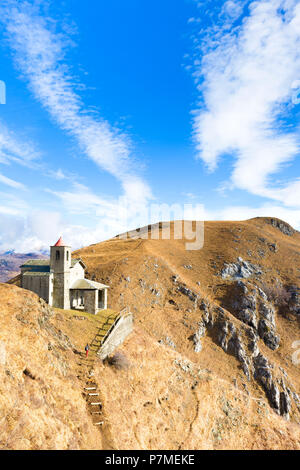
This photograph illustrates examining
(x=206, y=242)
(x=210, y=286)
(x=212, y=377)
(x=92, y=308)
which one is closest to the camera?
(x=92, y=308)

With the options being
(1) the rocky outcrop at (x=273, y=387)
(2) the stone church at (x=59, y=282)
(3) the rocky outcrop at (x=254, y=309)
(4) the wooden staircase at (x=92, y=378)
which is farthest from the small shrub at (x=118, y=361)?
(3) the rocky outcrop at (x=254, y=309)

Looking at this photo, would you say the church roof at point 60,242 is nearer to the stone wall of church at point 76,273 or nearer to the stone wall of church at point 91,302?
the stone wall of church at point 76,273

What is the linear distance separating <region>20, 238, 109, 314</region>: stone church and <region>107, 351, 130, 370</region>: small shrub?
9388 mm

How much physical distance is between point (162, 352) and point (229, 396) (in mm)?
12243

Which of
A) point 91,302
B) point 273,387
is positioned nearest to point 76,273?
point 91,302

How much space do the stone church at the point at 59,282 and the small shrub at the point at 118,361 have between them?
939 centimetres

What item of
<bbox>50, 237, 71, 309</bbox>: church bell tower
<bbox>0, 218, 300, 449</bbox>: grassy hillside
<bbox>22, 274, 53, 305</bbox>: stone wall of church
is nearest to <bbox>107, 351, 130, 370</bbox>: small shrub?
<bbox>0, 218, 300, 449</bbox>: grassy hillside

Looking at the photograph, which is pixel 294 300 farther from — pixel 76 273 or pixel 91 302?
pixel 76 273

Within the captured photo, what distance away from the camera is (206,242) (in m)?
89.7

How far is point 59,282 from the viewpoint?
3716 centimetres

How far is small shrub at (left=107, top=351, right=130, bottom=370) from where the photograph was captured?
30.0 m

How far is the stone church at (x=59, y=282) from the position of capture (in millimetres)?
36188

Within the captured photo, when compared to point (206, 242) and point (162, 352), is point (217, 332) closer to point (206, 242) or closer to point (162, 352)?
point (162, 352)

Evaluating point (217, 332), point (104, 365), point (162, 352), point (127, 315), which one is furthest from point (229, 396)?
point (104, 365)
